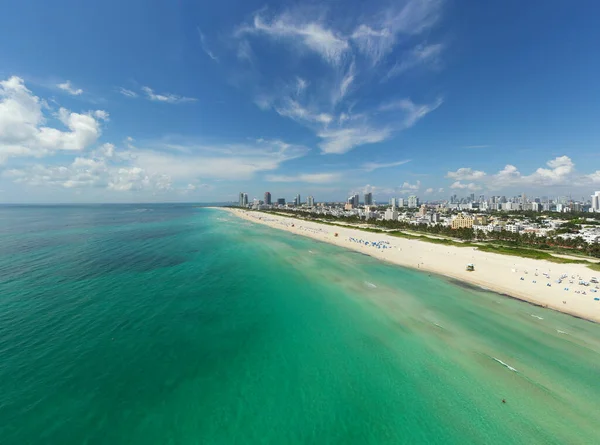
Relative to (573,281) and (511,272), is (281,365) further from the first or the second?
(573,281)

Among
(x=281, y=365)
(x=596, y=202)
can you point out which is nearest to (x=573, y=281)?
(x=281, y=365)

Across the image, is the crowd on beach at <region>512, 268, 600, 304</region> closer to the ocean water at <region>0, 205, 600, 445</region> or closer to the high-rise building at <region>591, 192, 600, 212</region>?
the ocean water at <region>0, 205, 600, 445</region>

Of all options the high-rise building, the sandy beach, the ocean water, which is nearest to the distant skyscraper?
the high-rise building

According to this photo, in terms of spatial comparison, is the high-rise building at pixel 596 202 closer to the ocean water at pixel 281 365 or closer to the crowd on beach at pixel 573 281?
the crowd on beach at pixel 573 281

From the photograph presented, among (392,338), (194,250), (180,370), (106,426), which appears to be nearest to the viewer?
(106,426)

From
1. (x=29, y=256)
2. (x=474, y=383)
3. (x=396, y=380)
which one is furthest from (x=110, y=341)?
(x=29, y=256)

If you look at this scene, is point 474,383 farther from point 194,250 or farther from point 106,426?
point 194,250

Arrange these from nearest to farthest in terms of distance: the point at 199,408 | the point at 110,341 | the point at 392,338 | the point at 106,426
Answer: the point at 106,426 < the point at 199,408 < the point at 110,341 < the point at 392,338
